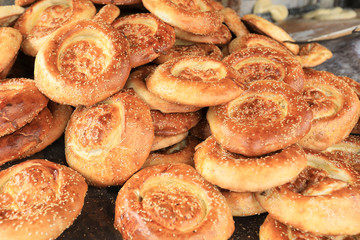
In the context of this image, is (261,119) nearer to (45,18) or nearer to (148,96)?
(148,96)

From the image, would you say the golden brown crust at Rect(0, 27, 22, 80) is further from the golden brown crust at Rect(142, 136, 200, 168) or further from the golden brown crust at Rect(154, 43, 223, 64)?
the golden brown crust at Rect(142, 136, 200, 168)

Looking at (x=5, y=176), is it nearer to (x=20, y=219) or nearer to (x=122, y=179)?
(x=20, y=219)

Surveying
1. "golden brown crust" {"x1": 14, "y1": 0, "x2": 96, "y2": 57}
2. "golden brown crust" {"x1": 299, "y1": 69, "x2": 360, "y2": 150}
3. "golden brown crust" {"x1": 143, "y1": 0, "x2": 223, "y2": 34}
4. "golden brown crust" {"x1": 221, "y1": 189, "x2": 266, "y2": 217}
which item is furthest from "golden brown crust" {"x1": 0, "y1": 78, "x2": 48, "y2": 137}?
"golden brown crust" {"x1": 299, "y1": 69, "x2": 360, "y2": 150}

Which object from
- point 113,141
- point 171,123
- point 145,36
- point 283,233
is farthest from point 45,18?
point 283,233

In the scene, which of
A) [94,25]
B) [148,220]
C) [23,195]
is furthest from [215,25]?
[23,195]

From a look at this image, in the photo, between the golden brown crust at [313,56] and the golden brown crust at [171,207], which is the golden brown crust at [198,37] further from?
the golden brown crust at [171,207]
